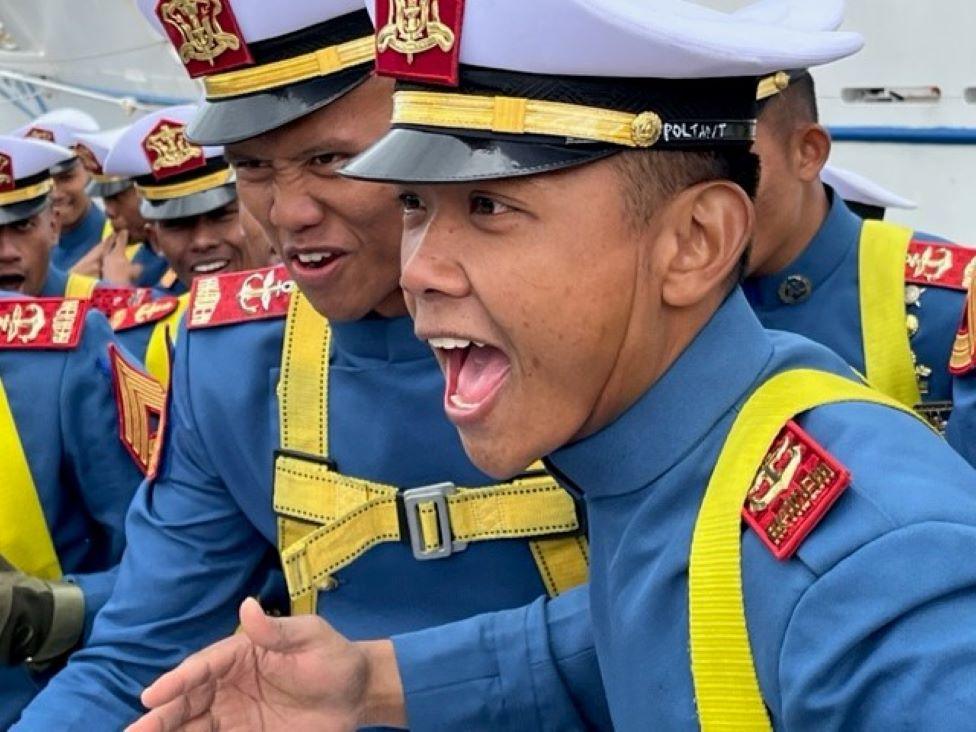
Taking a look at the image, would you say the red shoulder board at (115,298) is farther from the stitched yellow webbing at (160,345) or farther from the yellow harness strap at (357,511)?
the yellow harness strap at (357,511)

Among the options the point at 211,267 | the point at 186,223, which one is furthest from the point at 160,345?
the point at 186,223

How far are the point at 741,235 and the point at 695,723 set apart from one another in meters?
0.45

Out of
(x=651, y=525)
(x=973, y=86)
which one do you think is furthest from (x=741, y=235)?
(x=973, y=86)

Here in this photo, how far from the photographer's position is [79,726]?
6.33 feet

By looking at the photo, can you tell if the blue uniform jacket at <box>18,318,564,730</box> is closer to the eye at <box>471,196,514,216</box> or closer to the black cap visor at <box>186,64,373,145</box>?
the black cap visor at <box>186,64,373,145</box>

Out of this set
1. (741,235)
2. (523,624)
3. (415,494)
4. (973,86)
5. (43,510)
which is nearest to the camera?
(741,235)

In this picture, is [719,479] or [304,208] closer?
[719,479]

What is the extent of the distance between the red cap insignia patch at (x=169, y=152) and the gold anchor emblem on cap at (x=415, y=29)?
3303 mm

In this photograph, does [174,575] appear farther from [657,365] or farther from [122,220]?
[122,220]

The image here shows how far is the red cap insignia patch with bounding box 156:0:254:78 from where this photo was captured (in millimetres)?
1909

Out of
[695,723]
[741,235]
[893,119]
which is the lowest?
[893,119]

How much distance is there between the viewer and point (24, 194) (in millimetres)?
4562

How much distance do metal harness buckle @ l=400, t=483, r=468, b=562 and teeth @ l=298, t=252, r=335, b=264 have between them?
321mm

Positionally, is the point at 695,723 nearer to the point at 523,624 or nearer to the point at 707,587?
the point at 707,587
